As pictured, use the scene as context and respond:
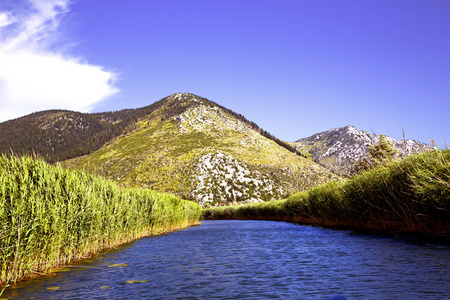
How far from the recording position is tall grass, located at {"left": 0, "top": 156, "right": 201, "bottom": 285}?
976 centimetres

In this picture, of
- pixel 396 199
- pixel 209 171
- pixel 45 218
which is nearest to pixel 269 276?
pixel 45 218

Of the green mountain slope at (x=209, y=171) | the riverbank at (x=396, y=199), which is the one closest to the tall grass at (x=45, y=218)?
the riverbank at (x=396, y=199)

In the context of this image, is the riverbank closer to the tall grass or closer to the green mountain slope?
the tall grass

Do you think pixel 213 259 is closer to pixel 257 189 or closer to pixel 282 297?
pixel 282 297

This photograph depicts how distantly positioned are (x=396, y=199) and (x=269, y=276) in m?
10.6

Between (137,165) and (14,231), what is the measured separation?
171 metres

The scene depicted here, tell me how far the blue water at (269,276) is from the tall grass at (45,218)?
77cm

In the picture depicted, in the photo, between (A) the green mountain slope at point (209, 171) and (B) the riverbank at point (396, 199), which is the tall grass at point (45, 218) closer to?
(B) the riverbank at point (396, 199)

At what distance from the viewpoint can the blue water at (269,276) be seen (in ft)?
28.9

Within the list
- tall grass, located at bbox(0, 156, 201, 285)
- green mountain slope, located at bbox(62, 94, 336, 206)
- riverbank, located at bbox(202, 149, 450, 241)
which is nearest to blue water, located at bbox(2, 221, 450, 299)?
tall grass, located at bbox(0, 156, 201, 285)

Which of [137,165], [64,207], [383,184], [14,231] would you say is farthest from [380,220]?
[137,165]

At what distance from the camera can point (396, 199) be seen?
1783 centimetres

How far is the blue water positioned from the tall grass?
0.77 m

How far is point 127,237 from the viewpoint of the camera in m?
22.5
